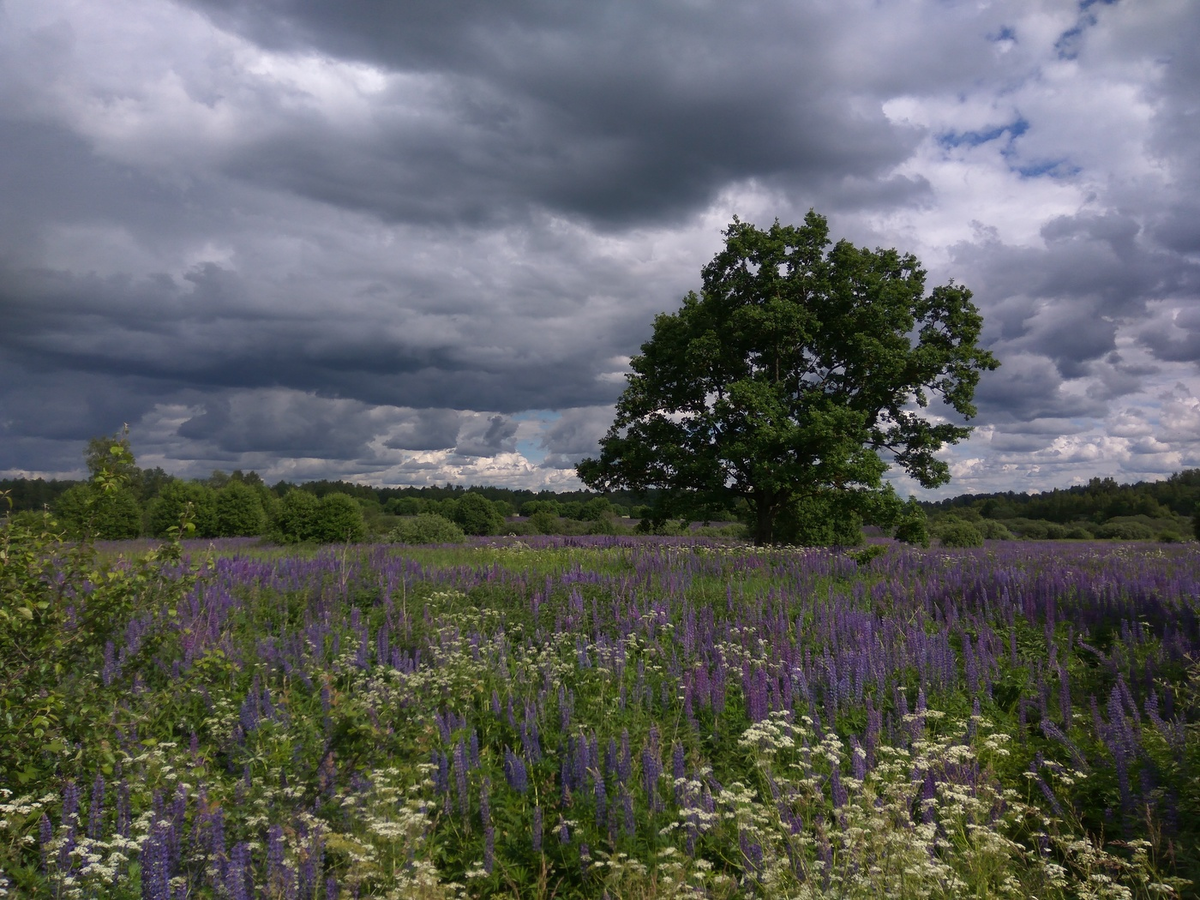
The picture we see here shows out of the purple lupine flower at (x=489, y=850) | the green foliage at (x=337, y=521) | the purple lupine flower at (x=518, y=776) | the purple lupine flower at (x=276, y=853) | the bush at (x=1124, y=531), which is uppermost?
the green foliage at (x=337, y=521)

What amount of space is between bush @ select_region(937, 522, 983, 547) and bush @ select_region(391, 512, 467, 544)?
1752 cm

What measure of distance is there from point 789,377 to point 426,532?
39.9 feet

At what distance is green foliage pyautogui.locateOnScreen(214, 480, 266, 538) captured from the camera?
3100cm

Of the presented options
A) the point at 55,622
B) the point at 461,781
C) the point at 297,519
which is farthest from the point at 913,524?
the point at 55,622

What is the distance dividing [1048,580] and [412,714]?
340 inches

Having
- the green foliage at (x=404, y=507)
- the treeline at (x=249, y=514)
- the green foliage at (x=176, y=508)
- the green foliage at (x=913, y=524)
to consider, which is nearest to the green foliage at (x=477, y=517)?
the treeline at (x=249, y=514)

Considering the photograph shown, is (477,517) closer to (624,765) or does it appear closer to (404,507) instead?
(404,507)

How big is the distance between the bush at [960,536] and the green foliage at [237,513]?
91.0 feet

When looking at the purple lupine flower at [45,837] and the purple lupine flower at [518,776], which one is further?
the purple lupine flower at [518,776]

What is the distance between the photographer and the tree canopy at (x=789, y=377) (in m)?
19.7

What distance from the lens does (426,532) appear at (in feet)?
73.9

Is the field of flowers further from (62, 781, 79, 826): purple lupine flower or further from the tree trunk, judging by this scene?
the tree trunk

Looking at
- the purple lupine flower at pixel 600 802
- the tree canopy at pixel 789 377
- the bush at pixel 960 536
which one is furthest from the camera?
the bush at pixel 960 536

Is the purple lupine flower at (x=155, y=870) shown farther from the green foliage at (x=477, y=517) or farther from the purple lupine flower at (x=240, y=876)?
the green foliage at (x=477, y=517)
